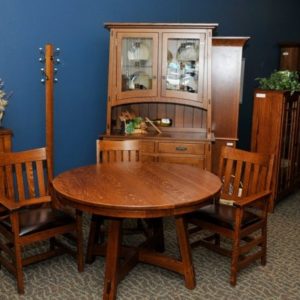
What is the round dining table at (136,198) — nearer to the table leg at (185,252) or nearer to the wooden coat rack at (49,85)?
the table leg at (185,252)

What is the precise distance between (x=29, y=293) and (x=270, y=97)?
290 centimetres

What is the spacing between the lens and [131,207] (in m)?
2.21

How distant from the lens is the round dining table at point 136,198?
7.43 feet

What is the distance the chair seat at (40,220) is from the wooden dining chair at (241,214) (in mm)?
916

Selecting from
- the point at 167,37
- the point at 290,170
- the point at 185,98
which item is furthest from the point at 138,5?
the point at 290,170

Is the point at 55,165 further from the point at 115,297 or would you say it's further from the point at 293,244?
the point at 293,244

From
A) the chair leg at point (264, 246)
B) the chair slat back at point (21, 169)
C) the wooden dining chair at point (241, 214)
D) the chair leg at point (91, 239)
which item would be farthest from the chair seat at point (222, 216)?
the chair slat back at point (21, 169)

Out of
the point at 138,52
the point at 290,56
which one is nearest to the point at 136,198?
the point at 138,52

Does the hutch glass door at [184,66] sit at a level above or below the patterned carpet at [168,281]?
above

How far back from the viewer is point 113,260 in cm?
252

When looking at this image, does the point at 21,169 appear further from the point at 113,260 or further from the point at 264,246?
the point at 264,246

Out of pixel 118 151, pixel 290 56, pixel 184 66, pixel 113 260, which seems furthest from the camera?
pixel 290 56

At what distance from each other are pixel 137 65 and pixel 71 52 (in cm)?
71

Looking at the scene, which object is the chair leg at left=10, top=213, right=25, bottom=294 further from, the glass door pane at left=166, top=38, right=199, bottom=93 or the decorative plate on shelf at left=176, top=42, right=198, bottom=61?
the decorative plate on shelf at left=176, top=42, right=198, bottom=61
